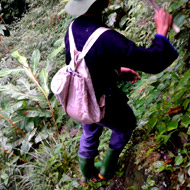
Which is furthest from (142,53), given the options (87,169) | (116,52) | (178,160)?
(87,169)

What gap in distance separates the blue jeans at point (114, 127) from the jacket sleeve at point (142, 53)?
515 mm

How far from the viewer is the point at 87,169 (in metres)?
2.77

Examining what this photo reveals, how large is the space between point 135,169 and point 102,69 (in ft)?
4.33

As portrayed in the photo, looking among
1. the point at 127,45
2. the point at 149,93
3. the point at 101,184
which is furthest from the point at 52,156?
the point at 127,45

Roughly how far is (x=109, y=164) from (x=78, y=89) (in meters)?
1.08

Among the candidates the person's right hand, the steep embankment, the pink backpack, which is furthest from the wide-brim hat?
the steep embankment

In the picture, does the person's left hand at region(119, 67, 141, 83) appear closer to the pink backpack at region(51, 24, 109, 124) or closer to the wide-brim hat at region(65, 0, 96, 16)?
the pink backpack at region(51, 24, 109, 124)

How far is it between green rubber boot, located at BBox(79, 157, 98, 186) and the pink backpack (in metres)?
0.70

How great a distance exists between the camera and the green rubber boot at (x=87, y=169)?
2.68m

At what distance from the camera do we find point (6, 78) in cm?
643

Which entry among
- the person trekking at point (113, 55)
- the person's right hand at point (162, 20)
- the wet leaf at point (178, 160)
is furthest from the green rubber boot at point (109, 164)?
the person's right hand at point (162, 20)

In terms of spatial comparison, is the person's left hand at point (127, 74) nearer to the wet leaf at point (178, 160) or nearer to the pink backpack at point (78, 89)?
the pink backpack at point (78, 89)

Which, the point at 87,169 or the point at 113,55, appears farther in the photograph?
the point at 87,169

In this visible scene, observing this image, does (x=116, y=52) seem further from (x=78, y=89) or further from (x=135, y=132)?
(x=135, y=132)
